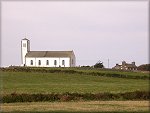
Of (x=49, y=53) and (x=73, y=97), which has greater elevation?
(x=49, y=53)

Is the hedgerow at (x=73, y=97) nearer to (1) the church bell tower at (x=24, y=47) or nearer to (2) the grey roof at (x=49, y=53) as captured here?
(2) the grey roof at (x=49, y=53)

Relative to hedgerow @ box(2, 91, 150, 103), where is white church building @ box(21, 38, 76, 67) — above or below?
above

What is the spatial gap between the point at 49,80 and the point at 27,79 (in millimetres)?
3210

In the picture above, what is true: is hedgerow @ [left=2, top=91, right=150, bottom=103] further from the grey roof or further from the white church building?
the grey roof

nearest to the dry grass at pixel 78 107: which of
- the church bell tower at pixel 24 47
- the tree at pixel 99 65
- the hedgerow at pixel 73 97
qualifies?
the hedgerow at pixel 73 97

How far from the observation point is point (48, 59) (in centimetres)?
13950

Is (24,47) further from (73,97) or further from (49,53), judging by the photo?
(73,97)

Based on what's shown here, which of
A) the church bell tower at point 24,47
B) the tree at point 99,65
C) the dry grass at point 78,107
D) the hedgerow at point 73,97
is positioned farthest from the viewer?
the church bell tower at point 24,47

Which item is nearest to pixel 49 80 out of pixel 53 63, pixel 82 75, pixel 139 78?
pixel 82 75

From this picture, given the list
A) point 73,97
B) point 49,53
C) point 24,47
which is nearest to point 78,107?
point 73,97

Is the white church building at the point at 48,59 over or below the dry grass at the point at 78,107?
over

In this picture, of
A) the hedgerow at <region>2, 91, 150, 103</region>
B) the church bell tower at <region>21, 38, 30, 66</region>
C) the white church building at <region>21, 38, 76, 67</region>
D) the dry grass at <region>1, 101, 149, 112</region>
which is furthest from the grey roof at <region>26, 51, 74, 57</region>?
the dry grass at <region>1, 101, 149, 112</region>

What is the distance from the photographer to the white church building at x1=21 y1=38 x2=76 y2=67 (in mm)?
137500

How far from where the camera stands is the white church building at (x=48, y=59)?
13750cm
